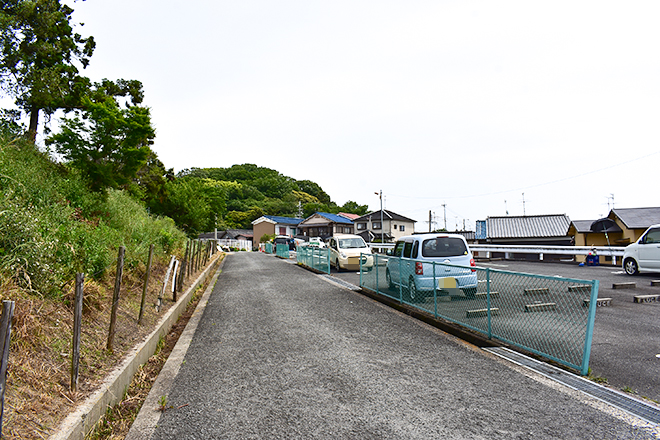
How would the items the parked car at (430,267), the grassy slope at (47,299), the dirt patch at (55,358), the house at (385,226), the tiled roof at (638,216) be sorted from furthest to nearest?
the house at (385,226), the tiled roof at (638,216), the parked car at (430,267), the grassy slope at (47,299), the dirt patch at (55,358)

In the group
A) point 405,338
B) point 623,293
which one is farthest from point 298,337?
point 623,293

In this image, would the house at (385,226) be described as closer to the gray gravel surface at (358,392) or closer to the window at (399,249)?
the window at (399,249)

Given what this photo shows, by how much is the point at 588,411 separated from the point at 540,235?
31499 millimetres

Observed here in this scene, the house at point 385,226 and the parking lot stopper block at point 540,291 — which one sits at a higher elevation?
the house at point 385,226

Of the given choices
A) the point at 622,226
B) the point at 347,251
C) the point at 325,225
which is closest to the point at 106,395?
the point at 347,251

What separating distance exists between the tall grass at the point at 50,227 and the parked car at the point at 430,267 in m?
5.57

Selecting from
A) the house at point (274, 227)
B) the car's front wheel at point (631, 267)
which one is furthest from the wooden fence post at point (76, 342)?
the house at point (274, 227)

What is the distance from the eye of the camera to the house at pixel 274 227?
6281 centimetres

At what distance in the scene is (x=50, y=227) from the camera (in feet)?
17.1

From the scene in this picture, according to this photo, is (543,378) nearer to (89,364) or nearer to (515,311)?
(515,311)

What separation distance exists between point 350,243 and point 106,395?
14.3 m

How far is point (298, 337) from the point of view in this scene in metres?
5.94

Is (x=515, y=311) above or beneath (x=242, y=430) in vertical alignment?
above

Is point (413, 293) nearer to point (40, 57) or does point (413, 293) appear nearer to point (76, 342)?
point (76, 342)
